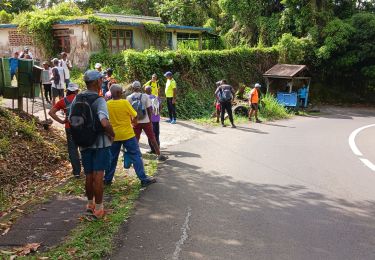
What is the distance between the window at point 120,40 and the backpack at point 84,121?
18803 millimetres

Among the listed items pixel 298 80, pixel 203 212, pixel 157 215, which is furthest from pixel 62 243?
pixel 298 80

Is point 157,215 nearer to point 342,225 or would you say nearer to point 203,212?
point 203,212

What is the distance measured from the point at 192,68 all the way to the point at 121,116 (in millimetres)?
15266

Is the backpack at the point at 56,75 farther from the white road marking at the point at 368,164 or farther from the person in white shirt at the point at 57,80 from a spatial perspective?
the white road marking at the point at 368,164

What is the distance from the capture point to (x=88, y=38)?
2175 cm

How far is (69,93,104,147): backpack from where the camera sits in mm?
5223

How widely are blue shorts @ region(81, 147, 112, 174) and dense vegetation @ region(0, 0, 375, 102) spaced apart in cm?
1985

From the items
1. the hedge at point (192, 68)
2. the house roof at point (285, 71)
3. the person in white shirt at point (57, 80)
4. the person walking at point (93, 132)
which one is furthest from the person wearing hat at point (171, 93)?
the person walking at point (93, 132)

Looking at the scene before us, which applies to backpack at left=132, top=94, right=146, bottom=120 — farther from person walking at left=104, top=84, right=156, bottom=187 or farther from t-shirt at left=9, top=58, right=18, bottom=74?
t-shirt at left=9, top=58, right=18, bottom=74

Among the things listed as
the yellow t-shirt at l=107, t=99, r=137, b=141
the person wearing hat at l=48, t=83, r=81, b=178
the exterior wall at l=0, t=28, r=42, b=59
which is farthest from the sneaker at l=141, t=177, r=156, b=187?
the exterior wall at l=0, t=28, r=42, b=59

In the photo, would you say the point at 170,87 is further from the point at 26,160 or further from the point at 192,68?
the point at 26,160

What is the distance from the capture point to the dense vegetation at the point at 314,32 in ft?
86.0

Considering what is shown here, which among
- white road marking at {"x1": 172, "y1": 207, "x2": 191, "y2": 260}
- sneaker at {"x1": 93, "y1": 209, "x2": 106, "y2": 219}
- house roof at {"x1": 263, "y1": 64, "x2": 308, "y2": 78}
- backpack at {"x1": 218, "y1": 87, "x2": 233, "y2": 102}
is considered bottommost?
white road marking at {"x1": 172, "y1": 207, "x2": 191, "y2": 260}

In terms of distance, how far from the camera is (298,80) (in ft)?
80.3
